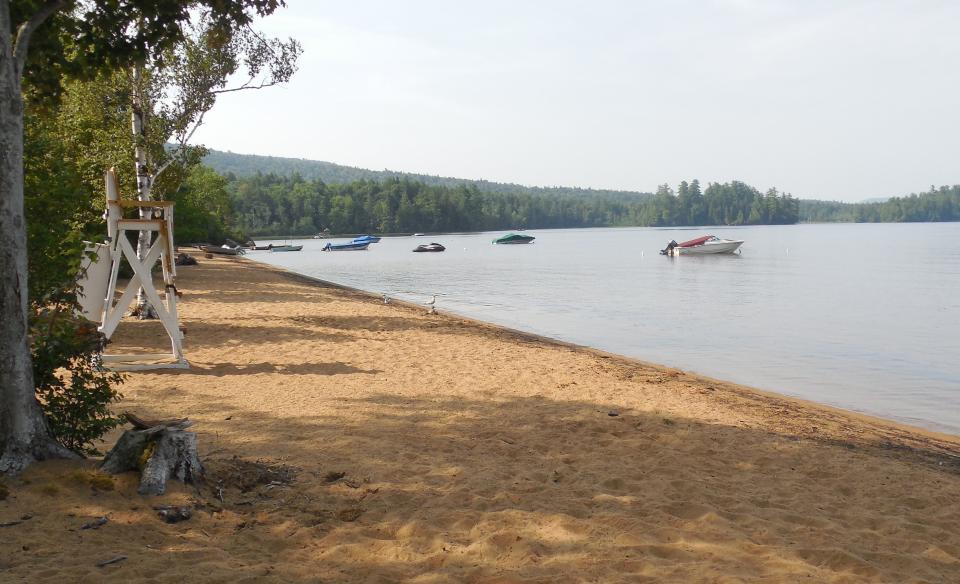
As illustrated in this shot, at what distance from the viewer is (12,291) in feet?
16.6

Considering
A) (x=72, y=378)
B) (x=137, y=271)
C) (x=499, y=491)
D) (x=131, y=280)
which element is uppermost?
(x=137, y=271)

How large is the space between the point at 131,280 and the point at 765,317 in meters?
22.1

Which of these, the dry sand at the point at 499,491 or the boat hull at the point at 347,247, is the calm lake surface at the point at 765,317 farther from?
the boat hull at the point at 347,247

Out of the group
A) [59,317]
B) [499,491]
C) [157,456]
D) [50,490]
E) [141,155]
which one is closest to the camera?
[50,490]

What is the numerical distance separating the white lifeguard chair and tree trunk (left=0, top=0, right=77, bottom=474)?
413 cm

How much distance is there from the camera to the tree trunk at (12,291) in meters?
5.02

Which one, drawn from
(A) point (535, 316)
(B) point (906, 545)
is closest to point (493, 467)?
(B) point (906, 545)

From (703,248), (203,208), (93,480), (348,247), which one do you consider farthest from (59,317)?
(348,247)

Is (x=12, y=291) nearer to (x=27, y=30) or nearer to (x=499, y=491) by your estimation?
(x=27, y=30)

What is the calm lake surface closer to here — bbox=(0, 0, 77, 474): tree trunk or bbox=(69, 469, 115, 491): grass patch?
bbox=(69, 469, 115, 491): grass patch

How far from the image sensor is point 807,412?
11109 mm

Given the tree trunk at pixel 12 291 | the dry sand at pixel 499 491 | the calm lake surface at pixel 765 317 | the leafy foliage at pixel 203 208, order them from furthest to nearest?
the leafy foliage at pixel 203 208, the calm lake surface at pixel 765 317, the tree trunk at pixel 12 291, the dry sand at pixel 499 491

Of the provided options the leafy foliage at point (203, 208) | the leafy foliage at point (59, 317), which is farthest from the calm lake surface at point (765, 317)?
the leafy foliage at point (59, 317)

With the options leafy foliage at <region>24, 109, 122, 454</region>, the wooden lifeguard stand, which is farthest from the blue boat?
leafy foliage at <region>24, 109, 122, 454</region>
